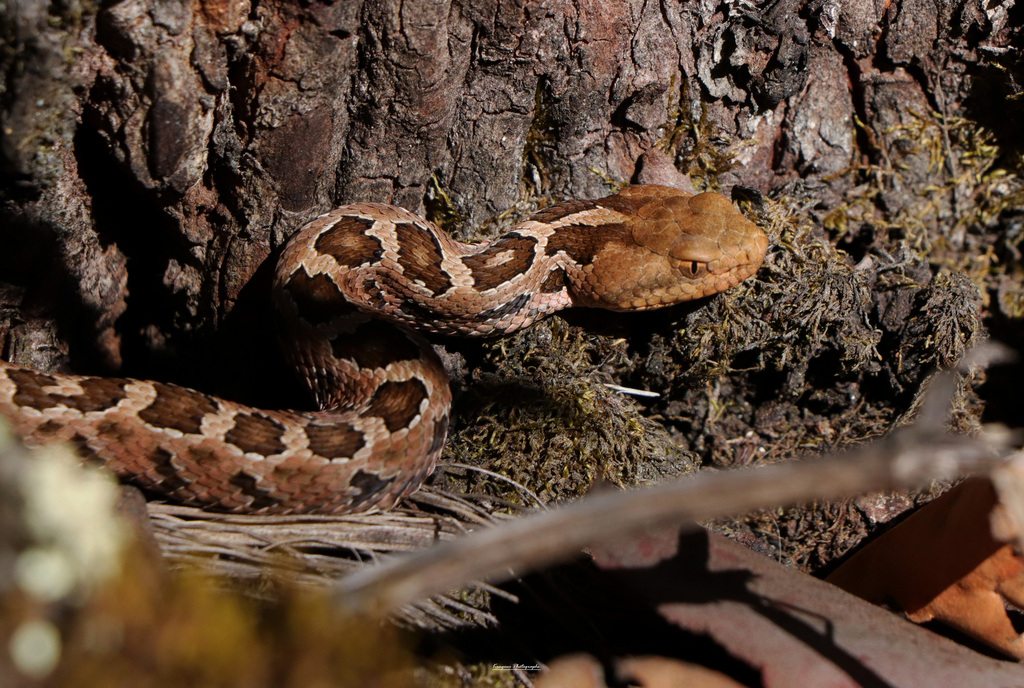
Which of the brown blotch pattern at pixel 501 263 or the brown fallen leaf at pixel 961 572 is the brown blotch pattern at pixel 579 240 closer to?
the brown blotch pattern at pixel 501 263

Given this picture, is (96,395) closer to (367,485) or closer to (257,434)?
(257,434)

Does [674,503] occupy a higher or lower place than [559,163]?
lower

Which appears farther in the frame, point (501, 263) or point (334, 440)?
point (501, 263)

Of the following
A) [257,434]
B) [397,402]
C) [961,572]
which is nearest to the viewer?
[961,572]

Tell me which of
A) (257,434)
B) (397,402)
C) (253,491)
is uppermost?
(397,402)

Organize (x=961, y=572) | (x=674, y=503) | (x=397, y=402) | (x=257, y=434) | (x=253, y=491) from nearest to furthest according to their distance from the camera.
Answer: (x=674, y=503)
(x=961, y=572)
(x=253, y=491)
(x=257, y=434)
(x=397, y=402)

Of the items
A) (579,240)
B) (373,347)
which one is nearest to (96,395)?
(373,347)

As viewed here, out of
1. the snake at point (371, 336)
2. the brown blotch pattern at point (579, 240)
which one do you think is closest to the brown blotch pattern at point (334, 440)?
the snake at point (371, 336)
